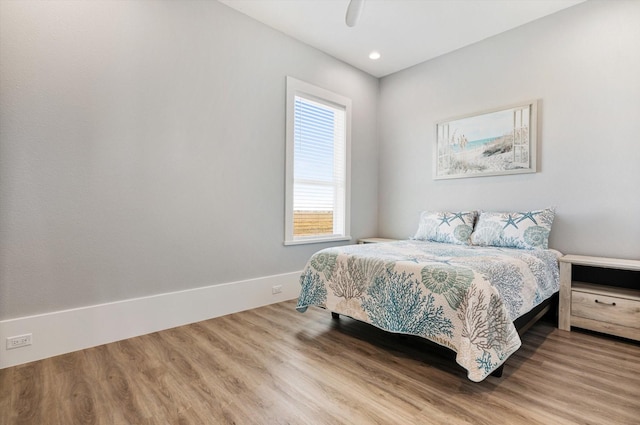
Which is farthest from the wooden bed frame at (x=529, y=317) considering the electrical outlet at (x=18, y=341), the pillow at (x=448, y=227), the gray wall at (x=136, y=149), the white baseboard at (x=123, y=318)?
the electrical outlet at (x=18, y=341)

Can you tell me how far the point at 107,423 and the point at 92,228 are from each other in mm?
1400

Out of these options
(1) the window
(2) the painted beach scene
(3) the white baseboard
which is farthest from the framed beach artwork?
(3) the white baseboard

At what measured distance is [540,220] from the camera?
9.66ft

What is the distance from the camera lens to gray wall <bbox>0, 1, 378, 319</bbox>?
6.87 ft

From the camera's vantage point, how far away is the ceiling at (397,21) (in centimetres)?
300

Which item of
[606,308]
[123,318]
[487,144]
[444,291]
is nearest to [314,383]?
[444,291]

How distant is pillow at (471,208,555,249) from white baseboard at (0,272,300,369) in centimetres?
226

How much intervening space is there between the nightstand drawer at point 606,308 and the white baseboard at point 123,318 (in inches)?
109

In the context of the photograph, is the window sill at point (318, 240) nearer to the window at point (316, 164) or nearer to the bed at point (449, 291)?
the window at point (316, 164)

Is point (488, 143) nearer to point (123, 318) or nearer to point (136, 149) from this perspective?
point (136, 149)

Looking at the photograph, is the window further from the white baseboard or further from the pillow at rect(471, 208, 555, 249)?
the pillow at rect(471, 208, 555, 249)

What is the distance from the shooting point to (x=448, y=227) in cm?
343

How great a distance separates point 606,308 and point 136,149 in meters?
3.94

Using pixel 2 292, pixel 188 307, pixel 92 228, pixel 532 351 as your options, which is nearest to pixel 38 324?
pixel 2 292
